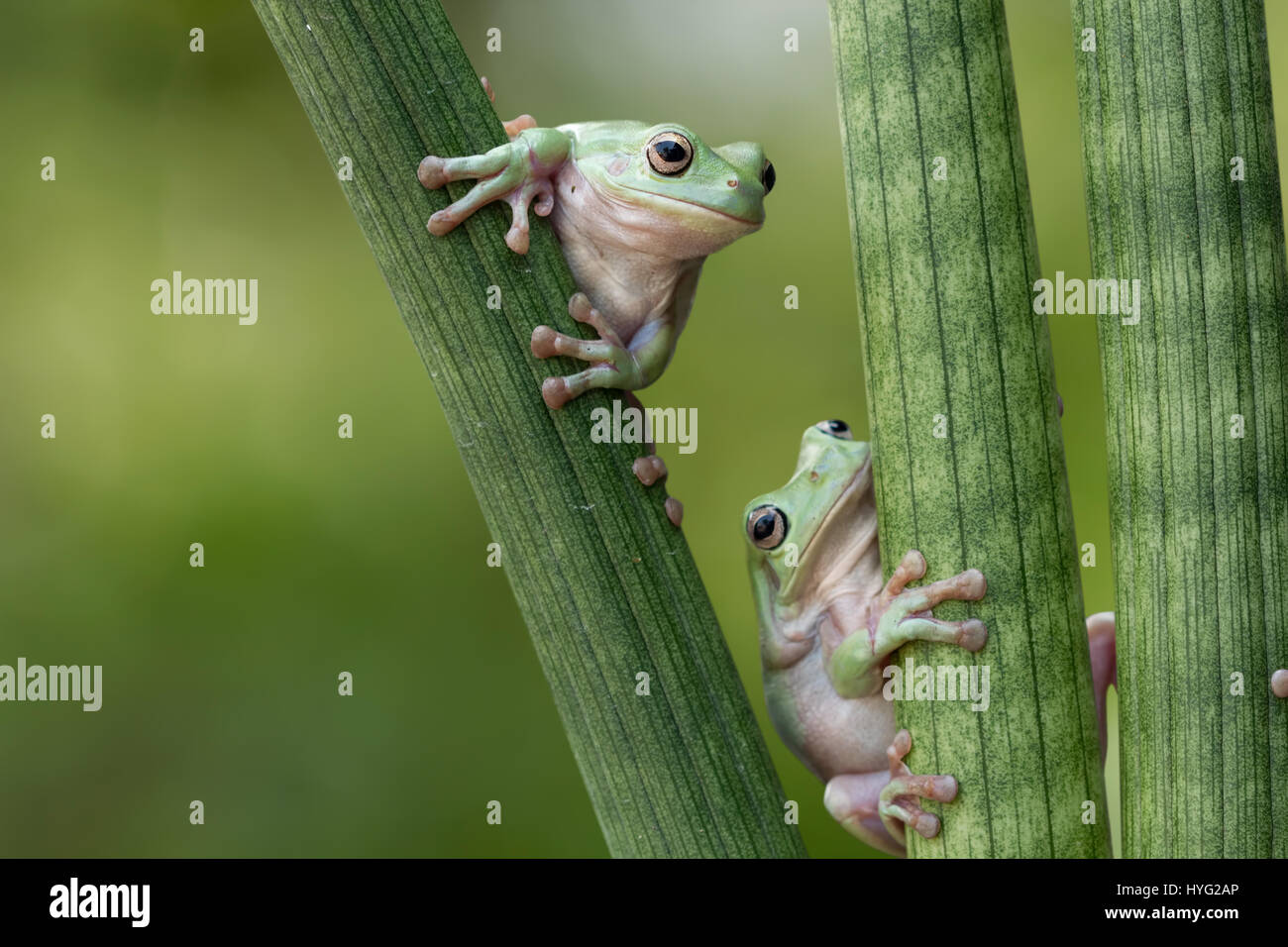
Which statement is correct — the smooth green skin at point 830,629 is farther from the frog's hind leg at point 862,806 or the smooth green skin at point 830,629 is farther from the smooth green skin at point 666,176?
the smooth green skin at point 666,176

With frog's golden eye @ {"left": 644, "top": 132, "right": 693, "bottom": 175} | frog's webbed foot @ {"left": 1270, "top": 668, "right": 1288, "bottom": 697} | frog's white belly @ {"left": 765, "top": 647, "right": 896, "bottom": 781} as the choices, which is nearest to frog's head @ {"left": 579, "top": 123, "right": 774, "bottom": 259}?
frog's golden eye @ {"left": 644, "top": 132, "right": 693, "bottom": 175}

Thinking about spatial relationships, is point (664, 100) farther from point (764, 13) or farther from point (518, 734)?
point (518, 734)

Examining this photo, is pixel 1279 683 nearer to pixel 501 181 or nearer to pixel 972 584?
pixel 972 584

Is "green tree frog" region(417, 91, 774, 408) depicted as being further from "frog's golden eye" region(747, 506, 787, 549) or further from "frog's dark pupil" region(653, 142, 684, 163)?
"frog's golden eye" region(747, 506, 787, 549)

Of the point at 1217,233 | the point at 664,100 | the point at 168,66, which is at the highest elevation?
the point at 168,66

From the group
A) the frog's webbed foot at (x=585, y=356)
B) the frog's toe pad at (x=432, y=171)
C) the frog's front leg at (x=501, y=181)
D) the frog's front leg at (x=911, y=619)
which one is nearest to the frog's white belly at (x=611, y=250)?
the frog's front leg at (x=501, y=181)

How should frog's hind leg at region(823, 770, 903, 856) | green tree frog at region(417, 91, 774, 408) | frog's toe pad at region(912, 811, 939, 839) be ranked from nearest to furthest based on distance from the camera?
frog's toe pad at region(912, 811, 939, 839)
green tree frog at region(417, 91, 774, 408)
frog's hind leg at region(823, 770, 903, 856)

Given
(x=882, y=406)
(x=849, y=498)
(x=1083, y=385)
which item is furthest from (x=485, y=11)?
(x=882, y=406)
